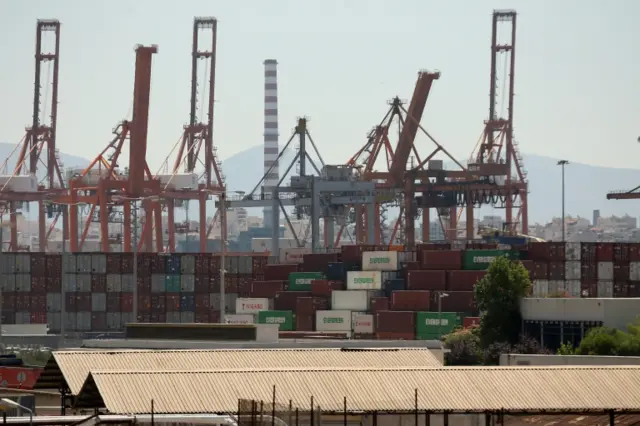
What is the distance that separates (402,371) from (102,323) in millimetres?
79315

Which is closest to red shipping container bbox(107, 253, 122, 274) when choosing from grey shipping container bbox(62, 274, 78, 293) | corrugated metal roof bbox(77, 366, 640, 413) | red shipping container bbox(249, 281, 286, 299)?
grey shipping container bbox(62, 274, 78, 293)

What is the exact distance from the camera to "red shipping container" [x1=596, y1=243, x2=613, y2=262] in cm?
9781

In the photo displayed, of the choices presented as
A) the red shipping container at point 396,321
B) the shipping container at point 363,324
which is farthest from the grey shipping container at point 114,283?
the red shipping container at point 396,321

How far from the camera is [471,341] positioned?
84562mm

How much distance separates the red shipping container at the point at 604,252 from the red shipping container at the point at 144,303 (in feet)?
106

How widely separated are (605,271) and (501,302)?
51.1ft

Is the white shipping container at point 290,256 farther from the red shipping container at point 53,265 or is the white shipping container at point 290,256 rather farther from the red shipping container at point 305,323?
the red shipping container at point 305,323

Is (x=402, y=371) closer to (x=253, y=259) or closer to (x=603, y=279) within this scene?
(x=603, y=279)

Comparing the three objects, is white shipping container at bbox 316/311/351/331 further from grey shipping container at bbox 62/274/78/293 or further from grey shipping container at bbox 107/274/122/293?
grey shipping container at bbox 62/274/78/293

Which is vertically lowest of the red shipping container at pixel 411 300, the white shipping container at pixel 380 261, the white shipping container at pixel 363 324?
the white shipping container at pixel 363 324

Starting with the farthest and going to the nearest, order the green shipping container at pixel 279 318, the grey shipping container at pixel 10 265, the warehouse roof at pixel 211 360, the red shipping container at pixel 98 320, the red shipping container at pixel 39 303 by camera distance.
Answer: the grey shipping container at pixel 10 265, the red shipping container at pixel 39 303, the red shipping container at pixel 98 320, the green shipping container at pixel 279 318, the warehouse roof at pixel 211 360

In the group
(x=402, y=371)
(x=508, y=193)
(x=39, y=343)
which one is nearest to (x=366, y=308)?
(x=39, y=343)

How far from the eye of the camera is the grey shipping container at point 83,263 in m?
116

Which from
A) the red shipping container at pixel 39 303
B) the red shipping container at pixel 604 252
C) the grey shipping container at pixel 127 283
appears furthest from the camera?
the red shipping container at pixel 39 303
